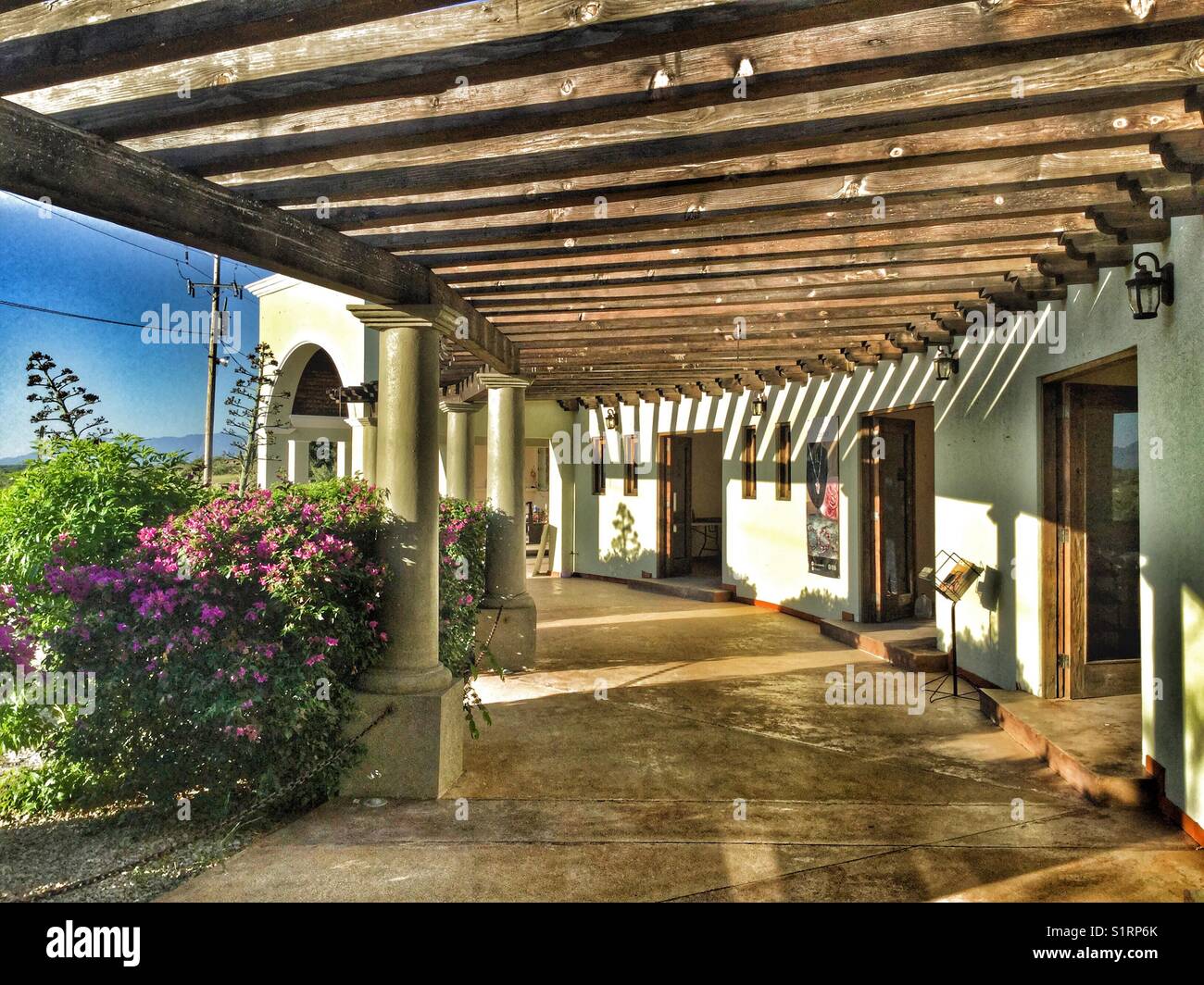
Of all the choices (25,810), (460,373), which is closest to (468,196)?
(25,810)

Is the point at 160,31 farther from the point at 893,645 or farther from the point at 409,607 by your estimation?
the point at 893,645

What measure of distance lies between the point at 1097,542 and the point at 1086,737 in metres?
1.59

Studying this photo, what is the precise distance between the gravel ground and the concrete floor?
0.46ft

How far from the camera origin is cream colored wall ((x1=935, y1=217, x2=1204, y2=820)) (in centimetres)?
372

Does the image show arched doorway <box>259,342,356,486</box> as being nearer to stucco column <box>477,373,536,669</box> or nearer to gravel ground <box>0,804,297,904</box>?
stucco column <box>477,373,536,669</box>

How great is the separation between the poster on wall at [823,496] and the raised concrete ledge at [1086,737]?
3.48m

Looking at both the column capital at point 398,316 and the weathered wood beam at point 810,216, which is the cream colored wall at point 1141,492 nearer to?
the weathered wood beam at point 810,216

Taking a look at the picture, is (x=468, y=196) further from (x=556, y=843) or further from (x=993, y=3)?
(x=556, y=843)

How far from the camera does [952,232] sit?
13.4 ft

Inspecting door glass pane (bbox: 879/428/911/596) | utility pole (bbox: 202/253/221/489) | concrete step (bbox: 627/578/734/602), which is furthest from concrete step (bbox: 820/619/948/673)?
utility pole (bbox: 202/253/221/489)

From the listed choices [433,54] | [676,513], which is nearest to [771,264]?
[433,54]

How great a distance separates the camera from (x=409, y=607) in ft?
14.7

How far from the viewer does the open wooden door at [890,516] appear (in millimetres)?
8891
